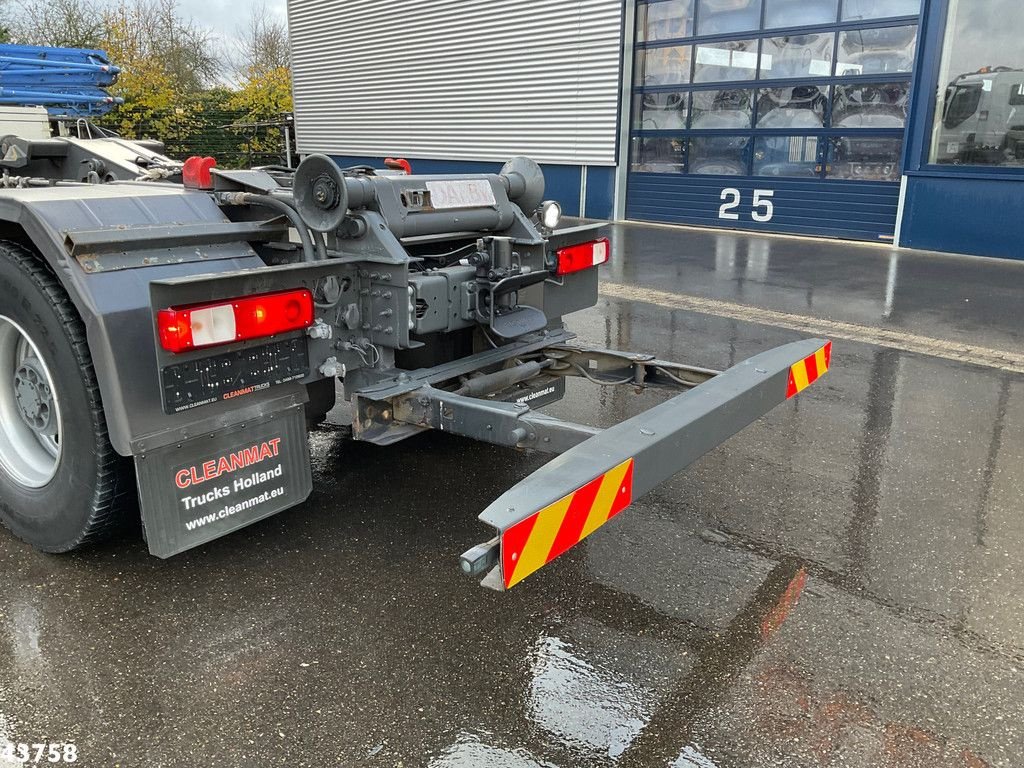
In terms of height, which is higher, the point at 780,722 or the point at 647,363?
the point at 647,363

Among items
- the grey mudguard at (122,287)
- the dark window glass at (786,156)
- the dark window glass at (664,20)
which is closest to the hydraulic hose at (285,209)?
the grey mudguard at (122,287)

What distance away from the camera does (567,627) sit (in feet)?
9.68

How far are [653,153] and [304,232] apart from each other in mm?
12519

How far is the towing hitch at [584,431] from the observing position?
7.16 ft

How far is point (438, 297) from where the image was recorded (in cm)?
347

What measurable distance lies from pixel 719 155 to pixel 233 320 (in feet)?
40.9

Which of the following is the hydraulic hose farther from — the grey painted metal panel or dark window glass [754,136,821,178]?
the grey painted metal panel

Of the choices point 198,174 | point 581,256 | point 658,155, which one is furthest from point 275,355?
point 658,155

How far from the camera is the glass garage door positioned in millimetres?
12008

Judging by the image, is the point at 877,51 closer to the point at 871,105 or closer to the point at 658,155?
the point at 871,105

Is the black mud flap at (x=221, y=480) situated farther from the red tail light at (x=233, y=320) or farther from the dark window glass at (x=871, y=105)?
the dark window glass at (x=871, y=105)

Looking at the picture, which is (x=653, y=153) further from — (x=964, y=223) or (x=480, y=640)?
(x=480, y=640)

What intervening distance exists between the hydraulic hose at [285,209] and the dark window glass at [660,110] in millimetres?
12095

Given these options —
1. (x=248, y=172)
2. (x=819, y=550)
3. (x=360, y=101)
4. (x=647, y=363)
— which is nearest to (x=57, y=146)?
(x=248, y=172)
